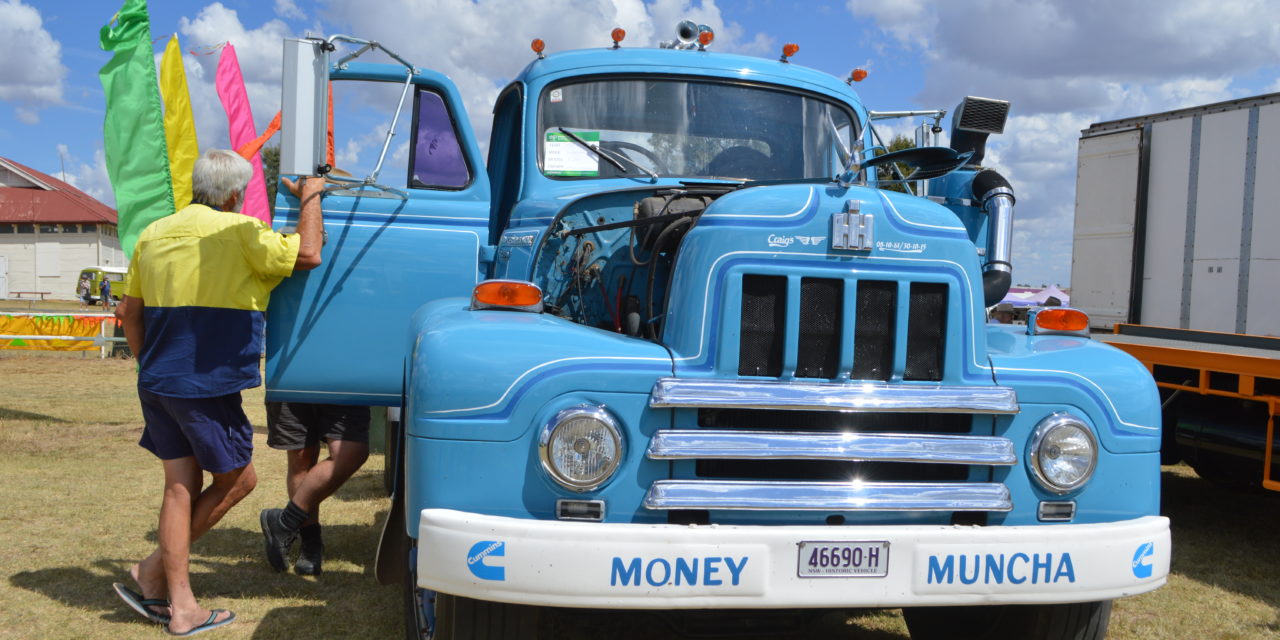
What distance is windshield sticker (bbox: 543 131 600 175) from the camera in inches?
185

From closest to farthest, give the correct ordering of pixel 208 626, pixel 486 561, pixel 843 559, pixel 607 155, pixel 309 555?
pixel 486 561 < pixel 843 559 < pixel 208 626 < pixel 607 155 < pixel 309 555

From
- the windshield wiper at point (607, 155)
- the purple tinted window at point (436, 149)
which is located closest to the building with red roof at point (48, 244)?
the purple tinted window at point (436, 149)

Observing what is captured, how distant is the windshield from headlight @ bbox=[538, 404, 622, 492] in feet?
6.96

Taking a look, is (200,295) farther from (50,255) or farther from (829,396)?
(50,255)

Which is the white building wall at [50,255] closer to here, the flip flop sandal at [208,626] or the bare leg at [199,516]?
the bare leg at [199,516]

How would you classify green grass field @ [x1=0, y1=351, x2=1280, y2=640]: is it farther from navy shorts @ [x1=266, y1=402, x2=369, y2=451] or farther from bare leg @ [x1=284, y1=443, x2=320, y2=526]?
navy shorts @ [x1=266, y1=402, x2=369, y2=451]

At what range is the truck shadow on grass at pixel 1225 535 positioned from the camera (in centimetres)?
541

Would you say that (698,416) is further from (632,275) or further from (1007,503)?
(632,275)

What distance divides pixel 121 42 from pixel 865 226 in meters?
7.42

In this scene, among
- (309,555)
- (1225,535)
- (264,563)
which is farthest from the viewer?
(1225,535)

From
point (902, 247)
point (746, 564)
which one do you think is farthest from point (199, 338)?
point (902, 247)

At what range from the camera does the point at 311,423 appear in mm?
4992

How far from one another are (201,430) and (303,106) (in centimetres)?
138

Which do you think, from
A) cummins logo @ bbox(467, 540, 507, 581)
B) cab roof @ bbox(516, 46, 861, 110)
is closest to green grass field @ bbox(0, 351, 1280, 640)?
cummins logo @ bbox(467, 540, 507, 581)
